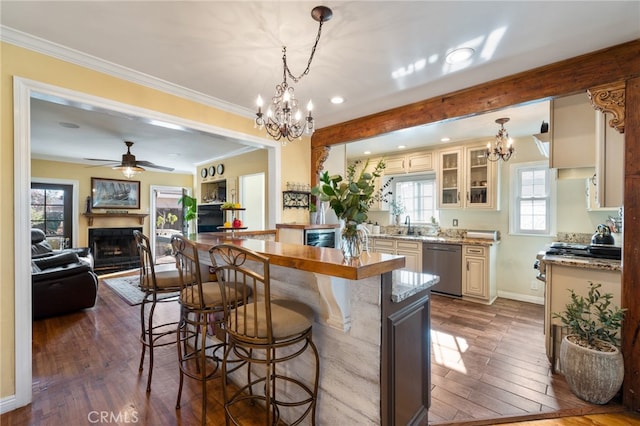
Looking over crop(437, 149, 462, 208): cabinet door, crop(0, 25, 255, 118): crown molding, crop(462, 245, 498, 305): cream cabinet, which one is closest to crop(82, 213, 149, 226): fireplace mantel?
crop(0, 25, 255, 118): crown molding

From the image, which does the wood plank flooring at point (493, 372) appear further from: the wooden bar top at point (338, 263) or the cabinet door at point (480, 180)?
the cabinet door at point (480, 180)

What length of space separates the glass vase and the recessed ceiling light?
1.72m

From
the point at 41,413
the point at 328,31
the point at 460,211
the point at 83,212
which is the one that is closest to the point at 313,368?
the point at 41,413

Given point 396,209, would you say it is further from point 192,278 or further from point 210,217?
point 192,278

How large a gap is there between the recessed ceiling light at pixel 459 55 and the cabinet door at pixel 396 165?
10.3ft

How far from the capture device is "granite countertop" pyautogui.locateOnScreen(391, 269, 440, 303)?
4.70 feet

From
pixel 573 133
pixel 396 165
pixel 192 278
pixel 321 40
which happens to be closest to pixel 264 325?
pixel 192 278

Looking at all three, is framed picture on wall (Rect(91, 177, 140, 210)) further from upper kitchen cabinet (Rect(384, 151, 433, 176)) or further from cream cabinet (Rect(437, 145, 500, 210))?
cream cabinet (Rect(437, 145, 500, 210))

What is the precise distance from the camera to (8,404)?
6.27 ft

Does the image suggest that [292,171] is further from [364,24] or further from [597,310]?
[597,310]

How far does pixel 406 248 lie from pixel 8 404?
190 inches

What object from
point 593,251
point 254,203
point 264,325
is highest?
point 254,203

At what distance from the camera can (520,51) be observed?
2133 millimetres

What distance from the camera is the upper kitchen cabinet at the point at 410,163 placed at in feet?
16.8
